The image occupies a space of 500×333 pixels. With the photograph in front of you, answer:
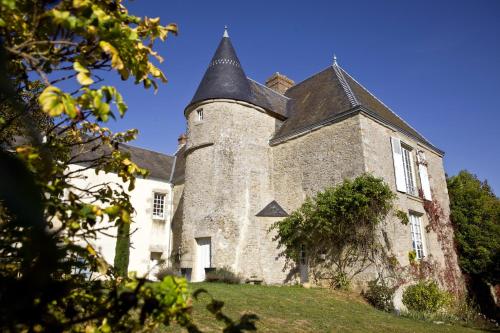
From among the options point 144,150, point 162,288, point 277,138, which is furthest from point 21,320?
point 144,150

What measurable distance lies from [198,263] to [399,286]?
22.8 feet

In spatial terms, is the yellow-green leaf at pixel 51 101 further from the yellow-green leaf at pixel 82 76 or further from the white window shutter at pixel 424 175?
the white window shutter at pixel 424 175

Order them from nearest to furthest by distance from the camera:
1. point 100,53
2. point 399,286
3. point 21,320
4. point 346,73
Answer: point 21,320
point 100,53
point 399,286
point 346,73

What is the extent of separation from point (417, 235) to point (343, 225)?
12.0 feet

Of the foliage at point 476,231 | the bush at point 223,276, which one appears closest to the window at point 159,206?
the bush at point 223,276

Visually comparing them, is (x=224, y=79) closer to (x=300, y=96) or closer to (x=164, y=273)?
(x=300, y=96)

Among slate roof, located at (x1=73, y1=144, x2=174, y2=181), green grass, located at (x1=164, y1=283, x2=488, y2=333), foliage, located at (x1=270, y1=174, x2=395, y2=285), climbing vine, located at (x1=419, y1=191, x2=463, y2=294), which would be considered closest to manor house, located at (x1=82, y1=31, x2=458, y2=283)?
climbing vine, located at (x1=419, y1=191, x2=463, y2=294)

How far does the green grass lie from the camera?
6.44 meters

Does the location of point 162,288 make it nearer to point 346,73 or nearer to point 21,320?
point 21,320

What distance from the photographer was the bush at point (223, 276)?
39.6 ft

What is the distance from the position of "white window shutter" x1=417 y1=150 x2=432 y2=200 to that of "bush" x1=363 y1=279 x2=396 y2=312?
5.08 meters

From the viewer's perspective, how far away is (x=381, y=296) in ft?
34.0

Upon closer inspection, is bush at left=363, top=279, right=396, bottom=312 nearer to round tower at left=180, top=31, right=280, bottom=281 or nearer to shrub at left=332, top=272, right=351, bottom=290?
shrub at left=332, top=272, right=351, bottom=290

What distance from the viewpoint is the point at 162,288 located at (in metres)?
1.51
